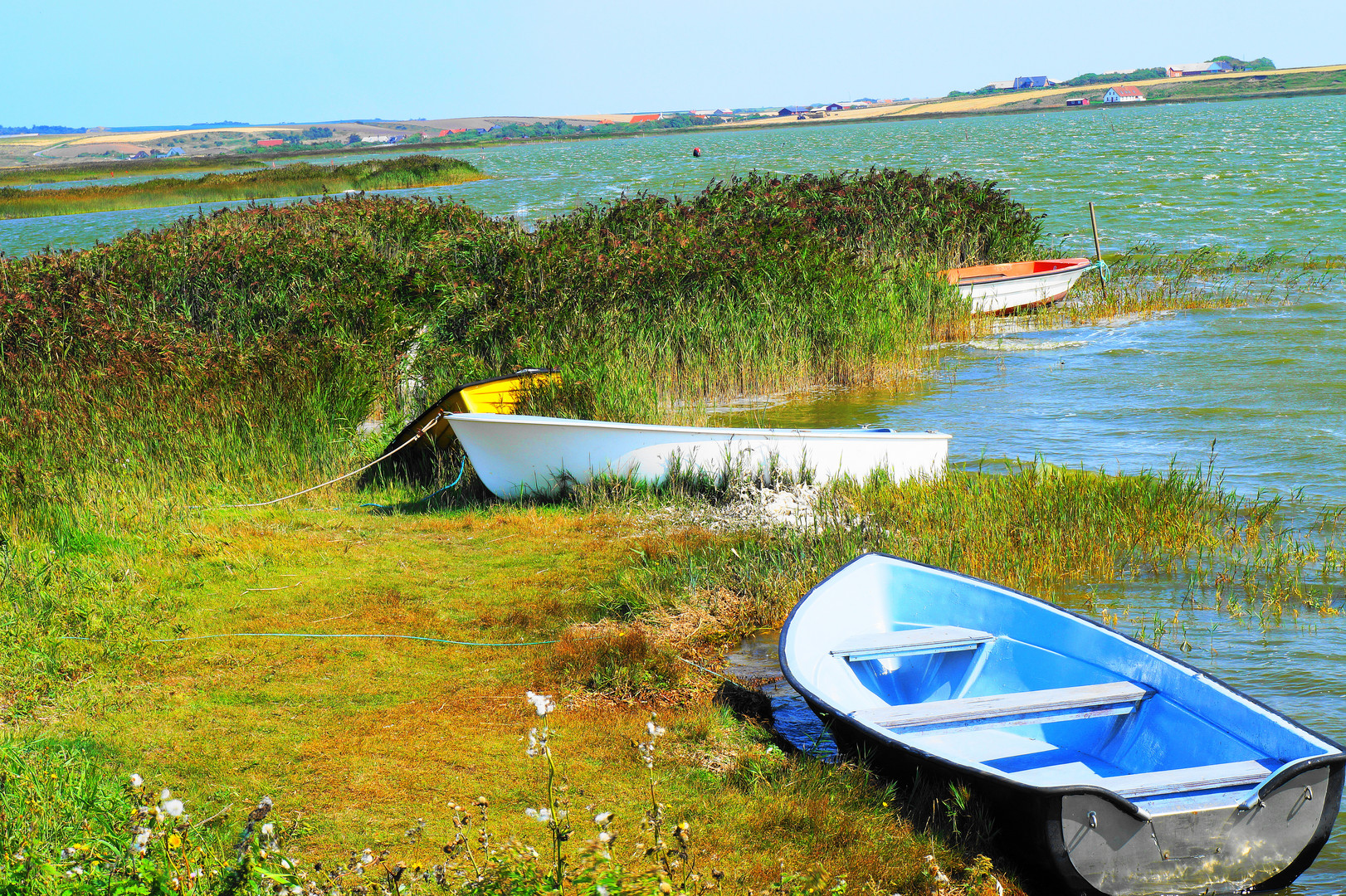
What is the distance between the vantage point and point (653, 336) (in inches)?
454

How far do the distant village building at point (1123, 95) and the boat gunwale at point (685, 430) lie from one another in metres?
173

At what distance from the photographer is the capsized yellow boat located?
850 cm

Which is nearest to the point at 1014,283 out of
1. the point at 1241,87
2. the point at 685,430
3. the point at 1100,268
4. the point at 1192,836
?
the point at 1100,268

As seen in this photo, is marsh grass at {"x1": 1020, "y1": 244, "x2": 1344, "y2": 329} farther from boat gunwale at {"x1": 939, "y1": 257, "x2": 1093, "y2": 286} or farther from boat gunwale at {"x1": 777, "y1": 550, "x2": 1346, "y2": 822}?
boat gunwale at {"x1": 777, "y1": 550, "x2": 1346, "y2": 822}

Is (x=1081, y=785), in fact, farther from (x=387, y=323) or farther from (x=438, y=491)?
(x=387, y=323)

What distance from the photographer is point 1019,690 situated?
16.1 ft

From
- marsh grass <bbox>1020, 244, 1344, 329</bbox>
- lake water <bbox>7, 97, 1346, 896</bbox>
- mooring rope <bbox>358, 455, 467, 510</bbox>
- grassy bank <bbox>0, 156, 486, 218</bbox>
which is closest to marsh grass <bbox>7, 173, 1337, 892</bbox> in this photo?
mooring rope <bbox>358, 455, 467, 510</bbox>

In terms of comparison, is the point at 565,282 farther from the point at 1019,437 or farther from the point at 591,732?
the point at 591,732

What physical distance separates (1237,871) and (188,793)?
379cm

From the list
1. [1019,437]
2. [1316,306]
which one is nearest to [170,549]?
[1019,437]

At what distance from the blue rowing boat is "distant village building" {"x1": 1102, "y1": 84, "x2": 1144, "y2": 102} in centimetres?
17601

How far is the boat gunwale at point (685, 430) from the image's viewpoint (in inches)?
305

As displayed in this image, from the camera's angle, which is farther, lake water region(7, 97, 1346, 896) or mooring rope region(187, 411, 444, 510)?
mooring rope region(187, 411, 444, 510)

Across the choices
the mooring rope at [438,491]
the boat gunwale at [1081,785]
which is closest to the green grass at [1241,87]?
the mooring rope at [438,491]
